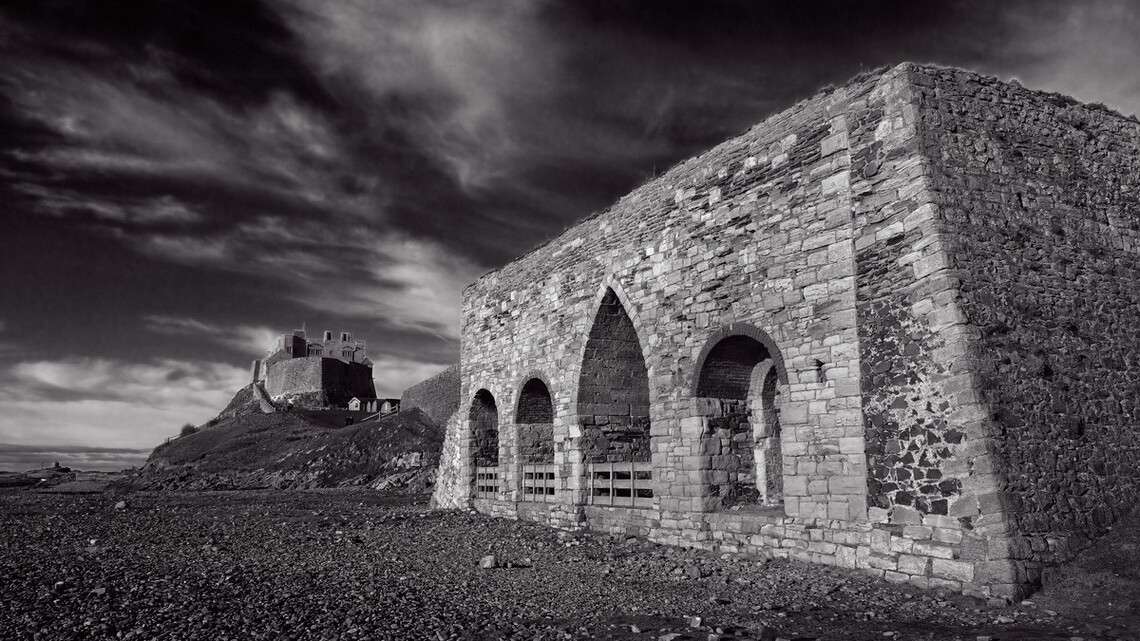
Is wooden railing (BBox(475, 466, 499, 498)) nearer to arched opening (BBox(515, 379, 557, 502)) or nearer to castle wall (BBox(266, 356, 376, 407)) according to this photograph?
arched opening (BBox(515, 379, 557, 502))

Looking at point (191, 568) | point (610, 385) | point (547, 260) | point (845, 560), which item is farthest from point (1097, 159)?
point (191, 568)

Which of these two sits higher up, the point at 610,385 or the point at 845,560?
the point at 610,385

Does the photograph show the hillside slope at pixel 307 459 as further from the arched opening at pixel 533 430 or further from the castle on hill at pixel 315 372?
the castle on hill at pixel 315 372

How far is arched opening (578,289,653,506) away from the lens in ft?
47.3

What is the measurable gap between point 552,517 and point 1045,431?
380 inches

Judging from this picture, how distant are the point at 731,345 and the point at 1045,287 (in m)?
4.37

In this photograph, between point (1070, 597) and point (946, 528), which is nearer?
point (1070, 597)

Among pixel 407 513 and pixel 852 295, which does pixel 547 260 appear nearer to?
pixel 407 513

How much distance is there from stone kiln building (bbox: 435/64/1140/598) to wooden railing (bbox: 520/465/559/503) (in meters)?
2.85

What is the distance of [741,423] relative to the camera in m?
11.9

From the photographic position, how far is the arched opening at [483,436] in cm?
1911

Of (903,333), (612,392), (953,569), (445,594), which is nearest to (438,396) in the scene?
(612,392)

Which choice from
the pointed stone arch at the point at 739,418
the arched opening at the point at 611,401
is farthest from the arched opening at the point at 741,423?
the arched opening at the point at 611,401

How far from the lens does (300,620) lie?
21.4ft
